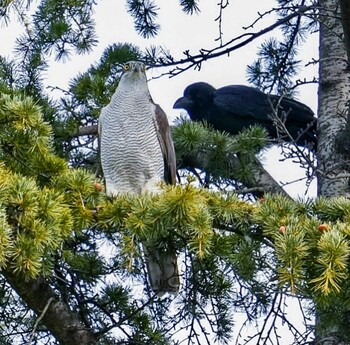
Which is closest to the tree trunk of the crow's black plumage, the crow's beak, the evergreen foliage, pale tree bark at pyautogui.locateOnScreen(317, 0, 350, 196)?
the evergreen foliage

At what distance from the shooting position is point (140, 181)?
4.93 m

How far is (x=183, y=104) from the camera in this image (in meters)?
6.99

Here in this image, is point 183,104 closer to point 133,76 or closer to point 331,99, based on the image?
point 331,99

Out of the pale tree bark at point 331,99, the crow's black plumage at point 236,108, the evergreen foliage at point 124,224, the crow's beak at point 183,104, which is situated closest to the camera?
the evergreen foliage at point 124,224

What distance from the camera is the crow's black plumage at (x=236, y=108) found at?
657 centimetres

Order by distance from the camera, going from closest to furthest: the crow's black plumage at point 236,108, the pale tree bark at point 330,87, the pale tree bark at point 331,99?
the pale tree bark at point 331,99, the pale tree bark at point 330,87, the crow's black plumage at point 236,108

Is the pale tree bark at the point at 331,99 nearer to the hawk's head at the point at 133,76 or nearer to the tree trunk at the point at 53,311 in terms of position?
the hawk's head at the point at 133,76

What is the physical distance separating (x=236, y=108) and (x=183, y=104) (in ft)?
1.52

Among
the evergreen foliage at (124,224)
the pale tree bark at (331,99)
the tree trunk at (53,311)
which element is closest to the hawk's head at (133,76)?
the evergreen foliage at (124,224)

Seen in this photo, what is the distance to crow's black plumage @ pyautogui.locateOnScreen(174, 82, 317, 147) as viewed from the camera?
6574 mm

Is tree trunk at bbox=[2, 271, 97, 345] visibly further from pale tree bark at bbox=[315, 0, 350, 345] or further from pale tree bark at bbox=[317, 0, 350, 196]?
pale tree bark at bbox=[317, 0, 350, 196]

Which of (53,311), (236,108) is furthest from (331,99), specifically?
(53,311)

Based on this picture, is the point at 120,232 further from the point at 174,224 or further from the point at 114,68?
the point at 114,68

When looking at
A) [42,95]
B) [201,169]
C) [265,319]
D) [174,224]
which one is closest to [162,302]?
[265,319]
